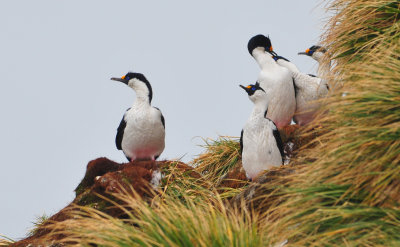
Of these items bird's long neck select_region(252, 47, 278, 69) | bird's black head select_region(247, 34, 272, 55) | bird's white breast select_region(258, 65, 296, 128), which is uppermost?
bird's black head select_region(247, 34, 272, 55)

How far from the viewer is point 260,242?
579cm

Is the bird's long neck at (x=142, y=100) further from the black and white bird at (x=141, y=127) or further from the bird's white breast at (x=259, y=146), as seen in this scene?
the bird's white breast at (x=259, y=146)

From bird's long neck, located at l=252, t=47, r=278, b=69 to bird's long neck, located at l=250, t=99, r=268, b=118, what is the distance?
4.77ft

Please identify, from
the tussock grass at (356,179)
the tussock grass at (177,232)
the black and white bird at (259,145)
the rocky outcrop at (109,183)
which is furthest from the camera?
the rocky outcrop at (109,183)

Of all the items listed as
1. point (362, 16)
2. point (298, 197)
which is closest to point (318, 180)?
point (298, 197)

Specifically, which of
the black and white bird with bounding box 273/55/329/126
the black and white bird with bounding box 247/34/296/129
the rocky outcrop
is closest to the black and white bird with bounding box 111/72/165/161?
the rocky outcrop

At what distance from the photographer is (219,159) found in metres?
10.7

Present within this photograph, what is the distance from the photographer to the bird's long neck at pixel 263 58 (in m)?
9.68

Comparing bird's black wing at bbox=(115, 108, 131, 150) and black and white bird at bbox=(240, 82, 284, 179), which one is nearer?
black and white bird at bbox=(240, 82, 284, 179)

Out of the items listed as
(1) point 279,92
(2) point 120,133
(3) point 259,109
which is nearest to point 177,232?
(3) point 259,109

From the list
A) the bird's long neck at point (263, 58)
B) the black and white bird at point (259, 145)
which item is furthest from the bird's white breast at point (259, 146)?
the bird's long neck at point (263, 58)

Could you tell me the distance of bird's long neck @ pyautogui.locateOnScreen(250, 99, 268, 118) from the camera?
8.20m

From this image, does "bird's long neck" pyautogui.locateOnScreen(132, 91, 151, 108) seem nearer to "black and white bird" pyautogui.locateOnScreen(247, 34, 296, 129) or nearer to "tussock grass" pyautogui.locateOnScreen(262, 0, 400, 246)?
"black and white bird" pyautogui.locateOnScreen(247, 34, 296, 129)

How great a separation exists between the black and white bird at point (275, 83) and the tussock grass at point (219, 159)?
3.47 feet
